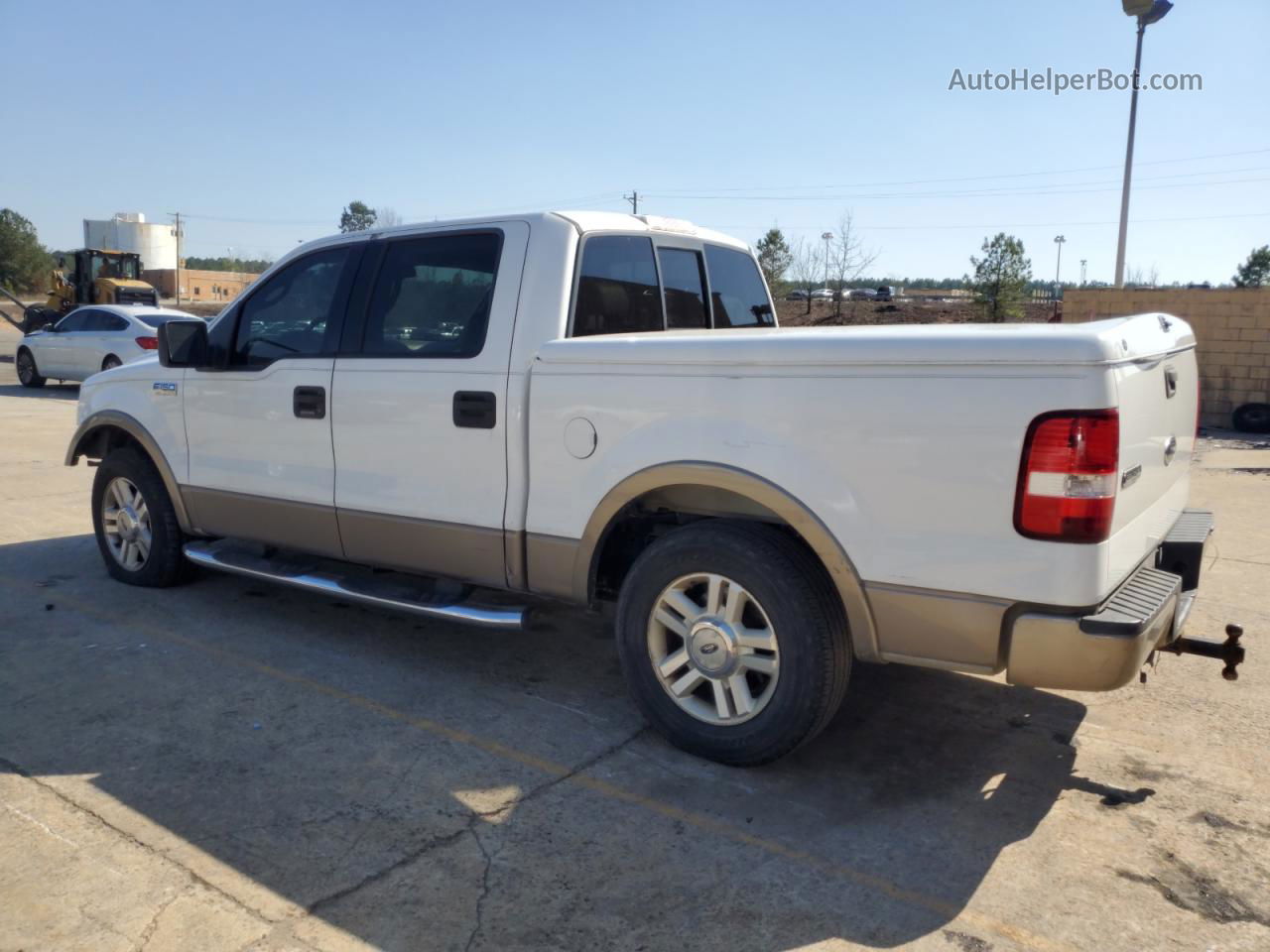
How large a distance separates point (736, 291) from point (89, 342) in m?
16.1

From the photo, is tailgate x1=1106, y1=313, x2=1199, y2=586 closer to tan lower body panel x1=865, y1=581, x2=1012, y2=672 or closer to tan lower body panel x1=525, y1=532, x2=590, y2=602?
tan lower body panel x1=865, y1=581, x2=1012, y2=672

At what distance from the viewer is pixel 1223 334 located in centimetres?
1577

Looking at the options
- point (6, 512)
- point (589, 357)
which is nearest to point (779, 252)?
point (6, 512)

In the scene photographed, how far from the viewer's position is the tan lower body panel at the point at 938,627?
10.6 feet

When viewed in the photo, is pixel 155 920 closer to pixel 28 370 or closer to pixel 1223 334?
pixel 1223 334

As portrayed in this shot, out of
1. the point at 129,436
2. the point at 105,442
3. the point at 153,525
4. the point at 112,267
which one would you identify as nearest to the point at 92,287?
the point at 112,267

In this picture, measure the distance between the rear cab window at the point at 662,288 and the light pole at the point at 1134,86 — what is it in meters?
18.7

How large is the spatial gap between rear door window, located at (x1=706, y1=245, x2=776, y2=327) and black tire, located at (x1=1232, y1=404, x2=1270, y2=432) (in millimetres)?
12698

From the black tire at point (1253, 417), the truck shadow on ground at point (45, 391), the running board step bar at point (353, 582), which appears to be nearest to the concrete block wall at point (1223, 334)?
the black tire at point (1253, 417)

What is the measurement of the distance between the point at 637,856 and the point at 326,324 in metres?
3.02

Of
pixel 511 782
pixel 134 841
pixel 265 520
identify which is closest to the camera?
pixel 134 841

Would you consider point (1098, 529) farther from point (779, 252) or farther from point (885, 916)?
point (779, 252)

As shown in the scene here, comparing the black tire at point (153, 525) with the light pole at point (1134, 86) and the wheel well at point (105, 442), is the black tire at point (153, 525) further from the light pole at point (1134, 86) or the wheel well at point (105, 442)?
the light pole at point (1134, 86)

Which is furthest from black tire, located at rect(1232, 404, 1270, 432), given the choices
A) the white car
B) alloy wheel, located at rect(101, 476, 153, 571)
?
the white car
